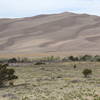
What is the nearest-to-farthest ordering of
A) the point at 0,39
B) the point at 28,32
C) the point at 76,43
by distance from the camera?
the point at 76,43, the point at 0,39, the point at 28,32

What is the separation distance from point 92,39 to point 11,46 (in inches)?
1478

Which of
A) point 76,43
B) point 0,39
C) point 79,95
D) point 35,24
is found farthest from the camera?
point 35,24

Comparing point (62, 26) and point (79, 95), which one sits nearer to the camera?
point (79, 95)

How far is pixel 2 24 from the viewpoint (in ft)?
609

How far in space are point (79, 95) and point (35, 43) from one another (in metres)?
118

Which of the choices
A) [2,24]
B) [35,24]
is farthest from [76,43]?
[2,24]

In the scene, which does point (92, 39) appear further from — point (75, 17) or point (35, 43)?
point (75, 17)

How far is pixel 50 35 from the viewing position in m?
150

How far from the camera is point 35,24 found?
176625 mm

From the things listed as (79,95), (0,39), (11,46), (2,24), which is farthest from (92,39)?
(79,95)

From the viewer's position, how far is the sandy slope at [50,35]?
12075 cm

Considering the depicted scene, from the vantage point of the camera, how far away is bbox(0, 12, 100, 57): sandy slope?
120750 millimetres

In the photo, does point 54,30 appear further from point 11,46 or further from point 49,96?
point 49,96

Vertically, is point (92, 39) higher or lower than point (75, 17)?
lower
